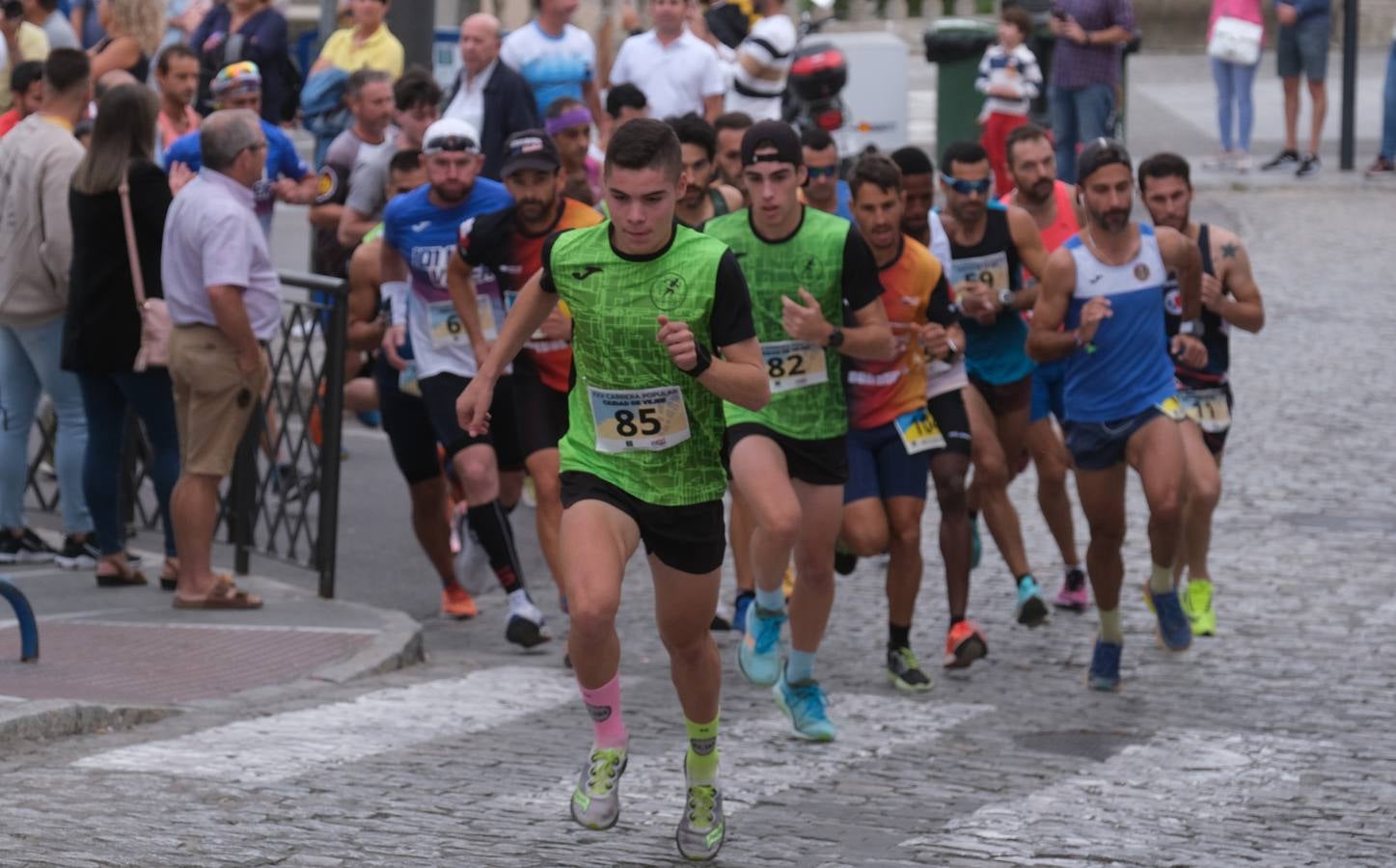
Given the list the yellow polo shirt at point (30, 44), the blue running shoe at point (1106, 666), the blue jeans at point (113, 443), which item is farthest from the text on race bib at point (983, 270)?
the yellow polo shirt at point (30, 44)

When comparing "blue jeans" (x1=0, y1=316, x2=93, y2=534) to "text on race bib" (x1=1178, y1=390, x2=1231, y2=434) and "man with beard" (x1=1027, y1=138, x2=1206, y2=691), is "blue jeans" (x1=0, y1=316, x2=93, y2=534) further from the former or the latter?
"text on race bib" (x1=1178, y1=390, x2=1231, y2=434)

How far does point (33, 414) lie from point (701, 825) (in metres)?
5.54

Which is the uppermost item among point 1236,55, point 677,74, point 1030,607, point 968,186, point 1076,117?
point 1236,55

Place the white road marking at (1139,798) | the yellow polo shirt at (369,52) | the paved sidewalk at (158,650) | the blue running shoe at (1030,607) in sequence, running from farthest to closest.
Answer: the yellow polo shirt at (369,52), the blue running shoe at (1030,607), the paved sidewalk at (158,650), the white road marking at (1139,798)

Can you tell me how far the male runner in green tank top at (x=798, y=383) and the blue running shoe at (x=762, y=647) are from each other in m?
0.14

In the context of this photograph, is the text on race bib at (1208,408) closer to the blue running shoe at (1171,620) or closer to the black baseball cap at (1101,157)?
the blue running shoe at (1171,620)

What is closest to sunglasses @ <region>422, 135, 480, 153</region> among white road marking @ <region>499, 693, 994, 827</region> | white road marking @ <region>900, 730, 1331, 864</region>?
white road marking @ <region>499, 693, 994, 827</region>

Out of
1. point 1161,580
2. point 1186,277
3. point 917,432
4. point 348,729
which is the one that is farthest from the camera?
point 1186,277

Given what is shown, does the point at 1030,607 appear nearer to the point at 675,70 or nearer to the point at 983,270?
the point at 983,270

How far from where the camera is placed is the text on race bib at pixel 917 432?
28.9ft

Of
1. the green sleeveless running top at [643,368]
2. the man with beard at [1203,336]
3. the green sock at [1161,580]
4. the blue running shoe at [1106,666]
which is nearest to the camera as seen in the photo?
the green sleeveless running top at [643,368]

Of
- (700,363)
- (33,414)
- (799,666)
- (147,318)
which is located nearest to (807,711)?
(799,666)

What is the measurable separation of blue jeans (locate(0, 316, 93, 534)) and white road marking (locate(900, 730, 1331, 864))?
198 inches

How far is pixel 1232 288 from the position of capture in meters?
9.62
